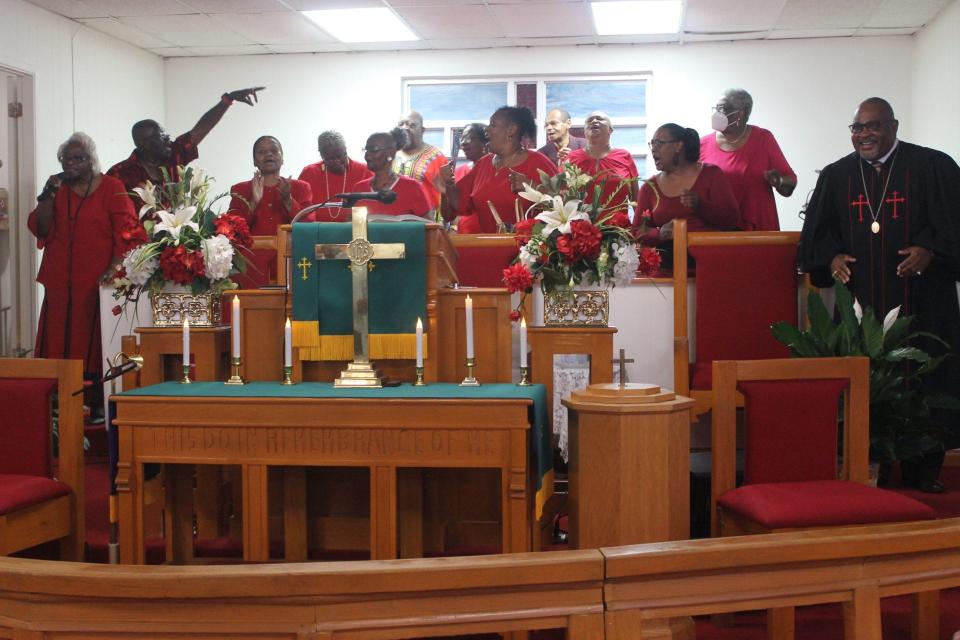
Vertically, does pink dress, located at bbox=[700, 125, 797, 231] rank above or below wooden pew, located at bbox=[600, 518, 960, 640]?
above

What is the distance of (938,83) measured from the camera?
8.43 metres

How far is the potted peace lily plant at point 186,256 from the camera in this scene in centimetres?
340

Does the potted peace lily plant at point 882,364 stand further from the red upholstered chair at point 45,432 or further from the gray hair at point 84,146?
the gray hair at point 84,146

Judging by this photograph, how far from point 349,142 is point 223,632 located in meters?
9.37

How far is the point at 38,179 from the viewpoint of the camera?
26.9 ft

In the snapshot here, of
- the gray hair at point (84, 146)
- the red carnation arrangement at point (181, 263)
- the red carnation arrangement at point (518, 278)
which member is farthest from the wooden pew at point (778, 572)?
the gray hair at point (84, 146)

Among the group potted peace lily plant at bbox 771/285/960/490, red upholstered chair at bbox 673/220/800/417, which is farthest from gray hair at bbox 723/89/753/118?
potted peace lily plant at bbox 771/285/960/490

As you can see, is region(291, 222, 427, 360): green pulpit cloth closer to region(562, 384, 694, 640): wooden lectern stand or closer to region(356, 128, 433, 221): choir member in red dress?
region(562, 384, 694, 640): wooden lectern stand

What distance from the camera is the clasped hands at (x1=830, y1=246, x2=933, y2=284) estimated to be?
4.32 m

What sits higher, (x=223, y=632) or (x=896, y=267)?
(x=896, y=267)

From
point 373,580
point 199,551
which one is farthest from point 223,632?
point 199,551

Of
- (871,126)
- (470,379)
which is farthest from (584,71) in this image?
(470,379)

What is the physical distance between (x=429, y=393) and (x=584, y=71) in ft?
24.3

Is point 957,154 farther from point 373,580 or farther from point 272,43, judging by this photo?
point 373,580
